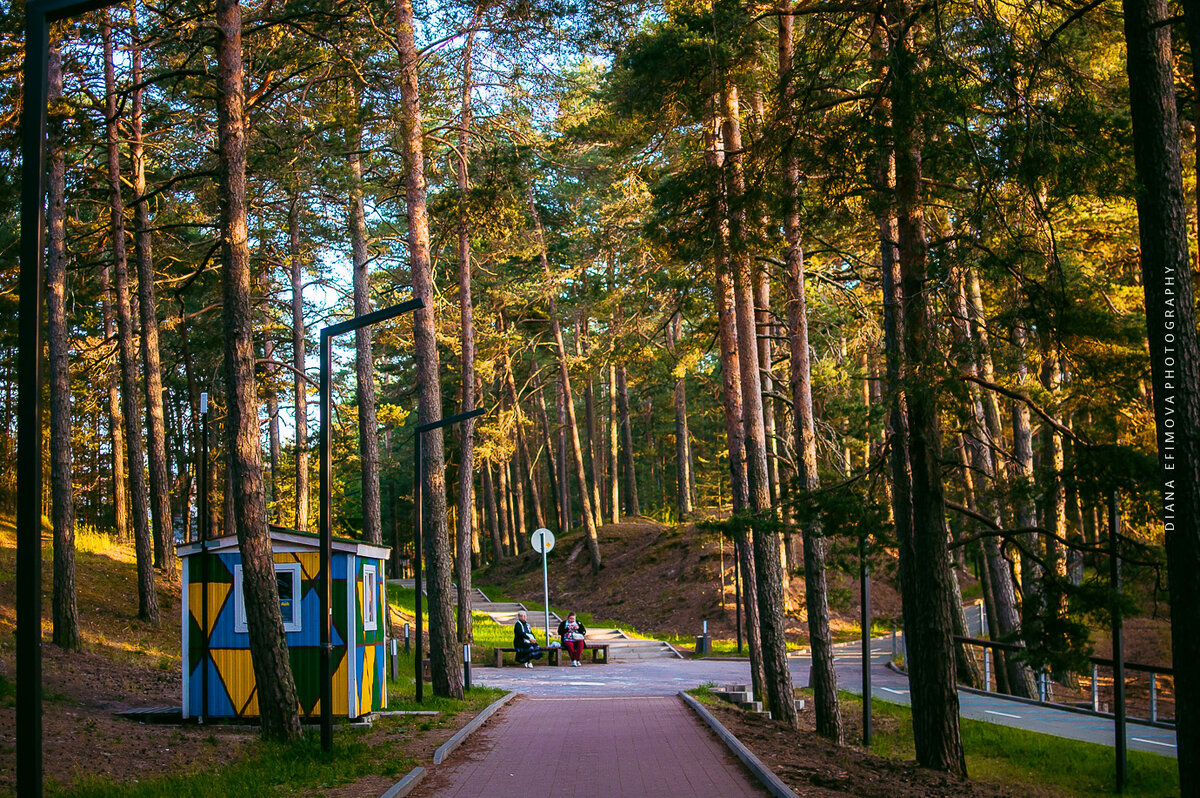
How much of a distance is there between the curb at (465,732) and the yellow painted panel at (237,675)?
3001 mm

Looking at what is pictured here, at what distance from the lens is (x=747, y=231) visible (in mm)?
12648

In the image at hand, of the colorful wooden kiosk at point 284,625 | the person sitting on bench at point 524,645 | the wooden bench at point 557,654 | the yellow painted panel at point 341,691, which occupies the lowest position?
the wooden bench at point 557,654

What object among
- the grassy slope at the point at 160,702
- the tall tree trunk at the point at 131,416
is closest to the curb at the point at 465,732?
the grassy slope at the point at 160,702

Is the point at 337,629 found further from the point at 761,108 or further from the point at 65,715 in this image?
the point at 761,108

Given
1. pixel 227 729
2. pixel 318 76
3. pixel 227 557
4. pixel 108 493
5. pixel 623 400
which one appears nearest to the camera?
pixel 227 729

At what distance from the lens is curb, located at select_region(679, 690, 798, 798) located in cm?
884

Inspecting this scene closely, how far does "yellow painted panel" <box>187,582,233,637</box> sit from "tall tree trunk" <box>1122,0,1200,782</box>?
11491mm

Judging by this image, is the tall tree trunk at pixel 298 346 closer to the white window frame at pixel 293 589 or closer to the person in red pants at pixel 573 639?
the person in red pants at pixel 573 639

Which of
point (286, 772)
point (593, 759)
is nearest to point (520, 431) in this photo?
point (593, 759)

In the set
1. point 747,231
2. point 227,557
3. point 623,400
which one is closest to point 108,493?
point 623,400

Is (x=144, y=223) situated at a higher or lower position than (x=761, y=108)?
lower

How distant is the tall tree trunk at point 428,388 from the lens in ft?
55.2

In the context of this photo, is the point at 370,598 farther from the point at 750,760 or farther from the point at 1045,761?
the point at 1045,761

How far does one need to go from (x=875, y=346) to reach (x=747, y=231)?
7.28 m
